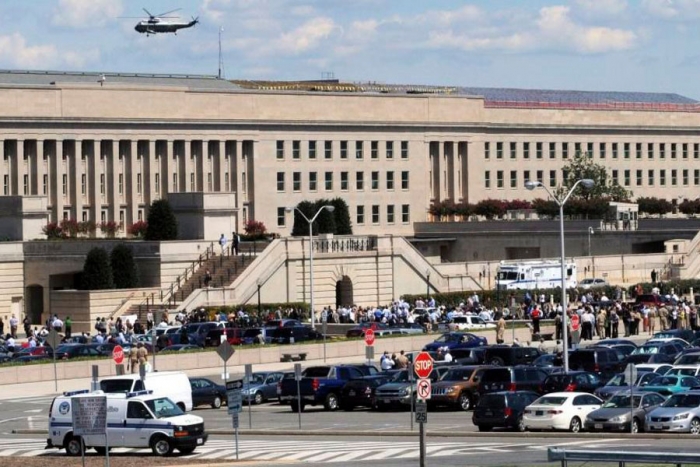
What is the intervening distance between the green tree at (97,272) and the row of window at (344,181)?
1821 inches

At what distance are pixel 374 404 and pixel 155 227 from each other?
45789mm

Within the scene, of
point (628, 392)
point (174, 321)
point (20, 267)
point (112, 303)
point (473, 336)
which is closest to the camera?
point (628, 392)

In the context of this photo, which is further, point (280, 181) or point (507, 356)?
point (280, 181)

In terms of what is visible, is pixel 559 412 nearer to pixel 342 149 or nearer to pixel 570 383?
pixel 570 383

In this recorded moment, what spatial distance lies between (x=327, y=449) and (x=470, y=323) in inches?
1687

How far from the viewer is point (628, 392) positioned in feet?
175

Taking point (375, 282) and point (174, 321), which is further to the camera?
point (375, 282)

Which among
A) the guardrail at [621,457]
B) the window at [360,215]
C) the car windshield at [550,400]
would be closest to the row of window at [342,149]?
the window at [360,215]

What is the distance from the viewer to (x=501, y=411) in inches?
2077

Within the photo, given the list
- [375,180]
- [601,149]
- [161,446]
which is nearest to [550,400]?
[161,446]

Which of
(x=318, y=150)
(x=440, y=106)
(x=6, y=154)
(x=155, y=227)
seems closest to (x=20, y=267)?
(x=155, y=227)

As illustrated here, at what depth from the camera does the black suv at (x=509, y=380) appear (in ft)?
195

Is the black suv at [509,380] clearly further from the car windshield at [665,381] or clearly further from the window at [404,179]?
the window at [404,179]

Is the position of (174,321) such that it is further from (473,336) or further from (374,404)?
(374,404)
